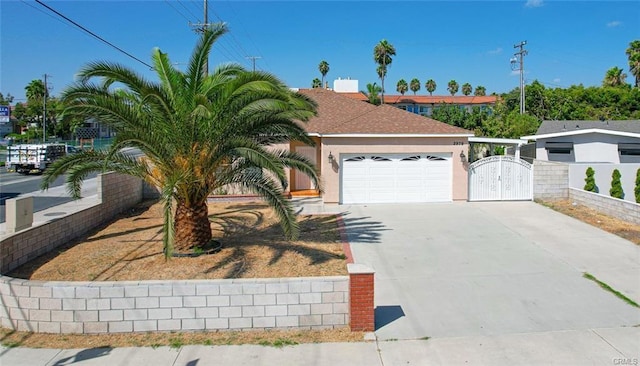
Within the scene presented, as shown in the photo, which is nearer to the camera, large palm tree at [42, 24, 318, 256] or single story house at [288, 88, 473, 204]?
large palm tree at [42, 24, 318, 256]

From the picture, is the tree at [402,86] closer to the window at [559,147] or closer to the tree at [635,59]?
the tree at [635,59]

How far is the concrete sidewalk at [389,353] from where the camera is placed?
6013 mm

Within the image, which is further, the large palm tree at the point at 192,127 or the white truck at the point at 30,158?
the white truck at the point at 30,158

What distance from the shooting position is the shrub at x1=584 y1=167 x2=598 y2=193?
57.2ft

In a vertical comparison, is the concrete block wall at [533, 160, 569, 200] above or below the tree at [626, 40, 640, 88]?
below

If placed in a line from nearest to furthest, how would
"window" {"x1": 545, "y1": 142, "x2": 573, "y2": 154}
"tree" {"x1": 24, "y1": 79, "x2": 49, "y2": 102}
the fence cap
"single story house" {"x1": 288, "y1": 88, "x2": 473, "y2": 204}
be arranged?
the fence cap
"single story house" {"x1": 288, "y1": 88, "x2": 473, "y2": 204}
"window" {"x1": 545, "y1": 142, "x2": 573, "y2": 154}
"tree" {"x1": 24, "y1": 79, "x2": 49, "y2": 102}

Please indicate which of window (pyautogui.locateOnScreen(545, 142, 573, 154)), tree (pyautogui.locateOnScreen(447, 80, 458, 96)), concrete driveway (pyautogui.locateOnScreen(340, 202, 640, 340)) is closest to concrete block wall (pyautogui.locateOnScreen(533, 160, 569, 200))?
concrete driveway (pyautogui.locateOnScreen(340, 202, 640, 340))

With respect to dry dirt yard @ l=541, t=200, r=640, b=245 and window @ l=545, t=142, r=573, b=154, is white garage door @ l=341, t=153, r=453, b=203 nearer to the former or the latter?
dry dirt yard @ l=541, t=200, r=640, b=245

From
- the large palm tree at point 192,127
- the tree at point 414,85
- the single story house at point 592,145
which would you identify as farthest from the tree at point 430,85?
the large palm tree at point 192,127


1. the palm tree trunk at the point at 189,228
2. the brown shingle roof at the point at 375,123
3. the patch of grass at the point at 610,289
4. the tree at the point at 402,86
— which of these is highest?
the tree at the point at 402,86

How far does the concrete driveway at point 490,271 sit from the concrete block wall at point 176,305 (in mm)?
1116

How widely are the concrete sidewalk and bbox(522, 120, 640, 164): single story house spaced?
66.9ft

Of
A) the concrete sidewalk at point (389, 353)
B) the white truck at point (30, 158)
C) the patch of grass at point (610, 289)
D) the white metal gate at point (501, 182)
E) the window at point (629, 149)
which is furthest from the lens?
the white truck at point (30, 158)

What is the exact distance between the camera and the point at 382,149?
1719 centimetres
